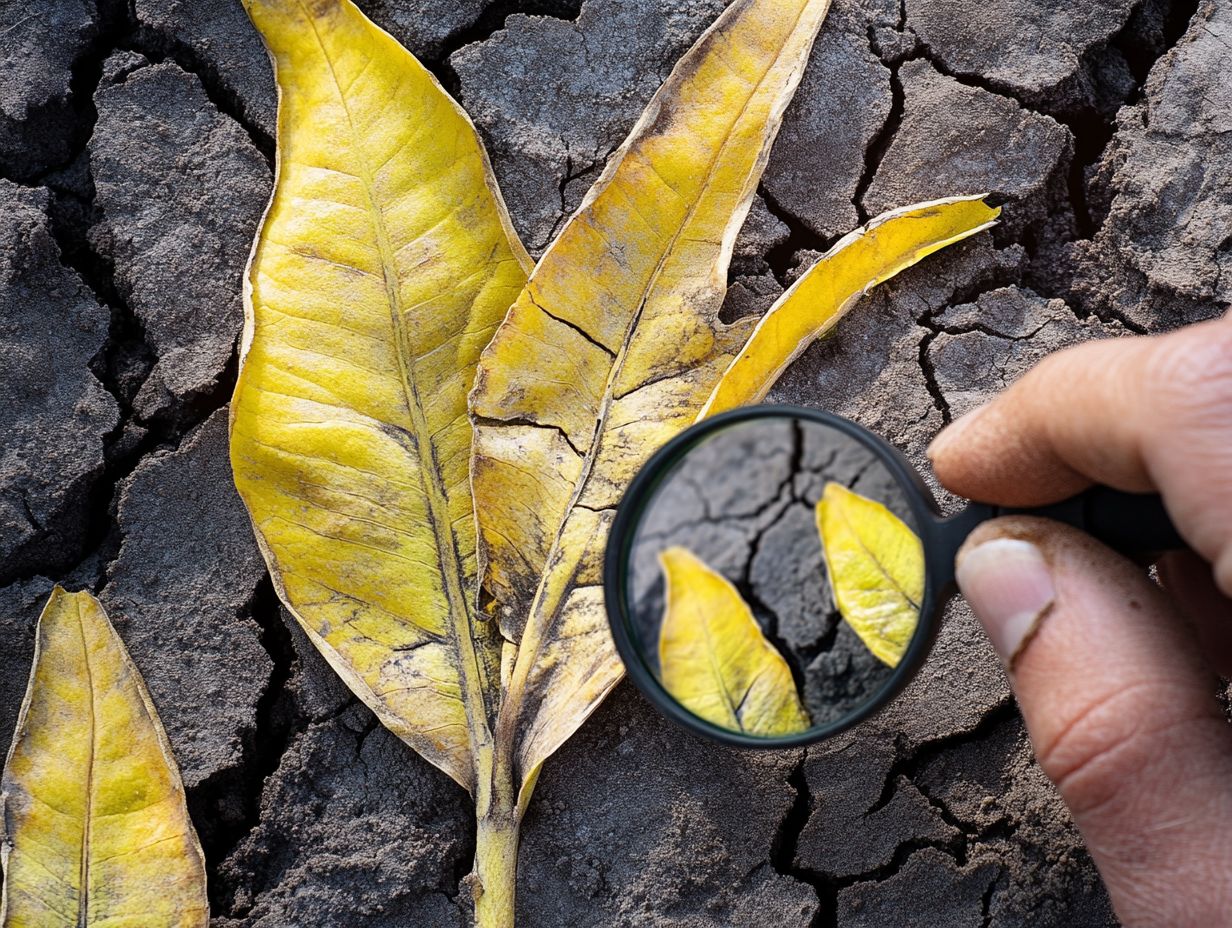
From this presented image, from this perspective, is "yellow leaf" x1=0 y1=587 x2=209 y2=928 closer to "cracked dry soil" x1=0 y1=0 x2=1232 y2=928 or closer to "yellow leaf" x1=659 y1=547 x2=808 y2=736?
"cracked dry soil" x1=0 y1=0 x2=1232 y2=928

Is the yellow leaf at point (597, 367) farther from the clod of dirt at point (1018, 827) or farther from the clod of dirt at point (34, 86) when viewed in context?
the clod of dirt at point (34, 86)

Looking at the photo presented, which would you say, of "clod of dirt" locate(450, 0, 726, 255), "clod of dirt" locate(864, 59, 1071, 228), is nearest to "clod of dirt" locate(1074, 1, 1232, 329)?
"clod of dirt" locate(864, 59, 1071, 228)

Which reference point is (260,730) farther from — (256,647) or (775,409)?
(775,409)

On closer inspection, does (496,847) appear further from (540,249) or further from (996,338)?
(996,338)

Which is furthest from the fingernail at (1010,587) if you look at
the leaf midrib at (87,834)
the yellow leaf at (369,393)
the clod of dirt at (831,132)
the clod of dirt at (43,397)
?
the clod of dirt at (43,397)

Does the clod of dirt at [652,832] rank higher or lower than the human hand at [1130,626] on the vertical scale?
lower
